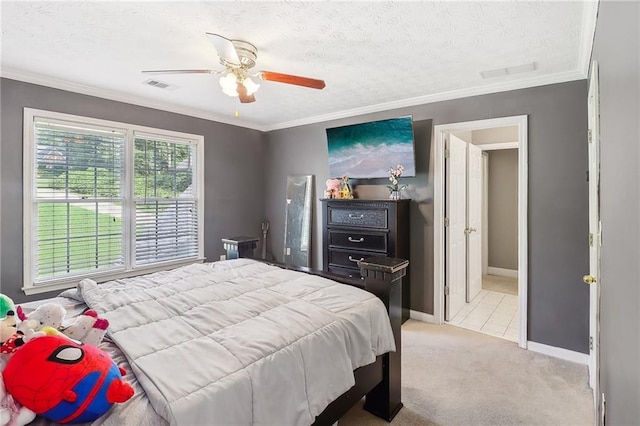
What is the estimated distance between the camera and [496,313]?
4.02 m

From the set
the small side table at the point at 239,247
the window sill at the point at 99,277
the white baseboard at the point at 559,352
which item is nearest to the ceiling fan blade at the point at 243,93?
the small side table at the point at 239,247

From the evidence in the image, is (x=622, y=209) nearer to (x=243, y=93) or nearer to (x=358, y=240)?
(x=243, y=93)

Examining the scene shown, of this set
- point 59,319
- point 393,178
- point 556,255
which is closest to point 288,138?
point 393,178

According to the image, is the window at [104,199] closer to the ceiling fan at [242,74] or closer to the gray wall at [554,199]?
the ceiling fan at [242,74]

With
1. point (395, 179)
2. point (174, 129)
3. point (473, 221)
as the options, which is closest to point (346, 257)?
point (395, 179)

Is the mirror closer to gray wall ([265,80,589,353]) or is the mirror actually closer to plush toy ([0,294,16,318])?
gray wall ([265,80,589,353])

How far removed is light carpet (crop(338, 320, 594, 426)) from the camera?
2.12 m

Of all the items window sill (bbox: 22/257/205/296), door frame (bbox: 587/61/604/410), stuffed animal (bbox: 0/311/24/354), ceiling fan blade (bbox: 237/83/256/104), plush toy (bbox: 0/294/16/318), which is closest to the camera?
stuffed animal (bbox: 0/311/24/354)

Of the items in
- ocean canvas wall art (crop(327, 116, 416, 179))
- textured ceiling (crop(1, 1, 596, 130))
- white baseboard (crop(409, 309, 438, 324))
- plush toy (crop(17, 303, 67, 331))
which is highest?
textured ceiling (crop(1, 1, 596, 130))

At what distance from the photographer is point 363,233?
12.2 ft

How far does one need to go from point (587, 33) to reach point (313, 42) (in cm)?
183

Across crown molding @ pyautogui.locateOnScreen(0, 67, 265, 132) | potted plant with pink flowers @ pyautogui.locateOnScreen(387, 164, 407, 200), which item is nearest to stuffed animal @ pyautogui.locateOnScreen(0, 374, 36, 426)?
crown molding @ pyautogui.locateOnScreen(0, 67, 265, 132)

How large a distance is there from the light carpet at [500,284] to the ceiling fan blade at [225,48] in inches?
194

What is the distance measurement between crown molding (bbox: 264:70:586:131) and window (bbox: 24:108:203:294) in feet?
6.04
